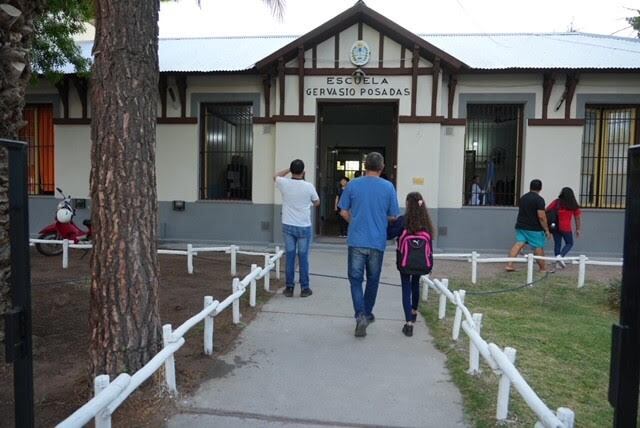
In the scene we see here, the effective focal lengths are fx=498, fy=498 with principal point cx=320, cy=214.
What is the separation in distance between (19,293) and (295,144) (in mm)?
9707

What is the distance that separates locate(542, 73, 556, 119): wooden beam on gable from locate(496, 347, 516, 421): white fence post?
950 centimetres

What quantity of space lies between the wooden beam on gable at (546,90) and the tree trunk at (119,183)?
32.8 ft

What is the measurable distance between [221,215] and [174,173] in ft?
5.22

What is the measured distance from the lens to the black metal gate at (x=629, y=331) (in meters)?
1.70

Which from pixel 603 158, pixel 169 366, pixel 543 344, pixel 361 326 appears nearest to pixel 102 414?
pixel 169 366

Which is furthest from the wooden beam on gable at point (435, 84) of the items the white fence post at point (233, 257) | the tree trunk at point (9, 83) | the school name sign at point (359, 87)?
the tree trunk at point (9, 83)

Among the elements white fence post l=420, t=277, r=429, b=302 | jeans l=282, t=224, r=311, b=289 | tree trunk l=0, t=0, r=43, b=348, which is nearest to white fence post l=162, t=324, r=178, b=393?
tree trunk l=0, t=0, r=43, b=348

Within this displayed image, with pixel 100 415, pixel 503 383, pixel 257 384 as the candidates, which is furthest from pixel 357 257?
pixel 100 415

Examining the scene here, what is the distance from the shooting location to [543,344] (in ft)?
16.7

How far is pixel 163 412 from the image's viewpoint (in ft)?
11.3

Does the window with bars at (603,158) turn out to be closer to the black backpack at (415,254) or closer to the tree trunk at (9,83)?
the black backpack at (415,254)

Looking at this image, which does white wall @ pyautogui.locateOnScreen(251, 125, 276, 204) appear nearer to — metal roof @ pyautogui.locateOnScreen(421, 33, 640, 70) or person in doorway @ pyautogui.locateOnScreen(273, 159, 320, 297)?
metal roof @ pyautogui.locateOnScreen(421, 33, 640, 70)

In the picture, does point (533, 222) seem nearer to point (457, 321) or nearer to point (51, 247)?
point (457, 321)

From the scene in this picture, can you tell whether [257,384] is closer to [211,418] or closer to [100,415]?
[211,418]
